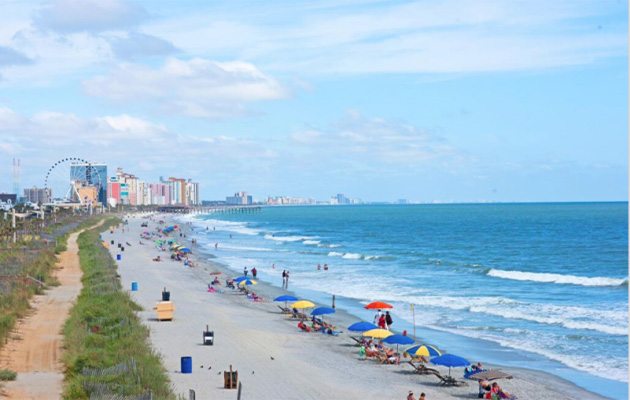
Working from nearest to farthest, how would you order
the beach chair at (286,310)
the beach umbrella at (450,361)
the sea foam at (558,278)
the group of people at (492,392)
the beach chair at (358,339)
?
the group of people at (492,392) < the beach umbrella at (450,361) < the beach chair at (358,339) < the beach chair at (286,310) < the sea foam at (558,278)

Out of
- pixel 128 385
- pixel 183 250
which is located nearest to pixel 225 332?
pixel 128 385

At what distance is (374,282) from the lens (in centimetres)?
4994

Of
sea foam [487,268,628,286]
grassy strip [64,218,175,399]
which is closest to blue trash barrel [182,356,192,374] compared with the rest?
grassy strip [64,218,175,399]

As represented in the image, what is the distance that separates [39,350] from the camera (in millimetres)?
24406

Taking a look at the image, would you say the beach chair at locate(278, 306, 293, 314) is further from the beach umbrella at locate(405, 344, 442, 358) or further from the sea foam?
the sea foam

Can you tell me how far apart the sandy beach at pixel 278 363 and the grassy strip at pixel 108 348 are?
963 mm

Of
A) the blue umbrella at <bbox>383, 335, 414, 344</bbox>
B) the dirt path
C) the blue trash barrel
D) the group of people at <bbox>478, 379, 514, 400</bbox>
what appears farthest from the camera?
the blue umbrella at <bbox>383, 335, 414, 344</bbox>

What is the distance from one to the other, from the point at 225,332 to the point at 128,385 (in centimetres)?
1284

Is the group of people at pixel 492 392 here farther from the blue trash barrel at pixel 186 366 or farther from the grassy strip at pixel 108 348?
the grassy strip at pixel 108 348

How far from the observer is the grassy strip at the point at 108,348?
1833cm

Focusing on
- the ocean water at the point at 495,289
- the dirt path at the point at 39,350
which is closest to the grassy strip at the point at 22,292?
the dirt path at the point at 39,350

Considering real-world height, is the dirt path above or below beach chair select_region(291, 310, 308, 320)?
above

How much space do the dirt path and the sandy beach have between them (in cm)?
315

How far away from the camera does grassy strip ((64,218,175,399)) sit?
722 inches
